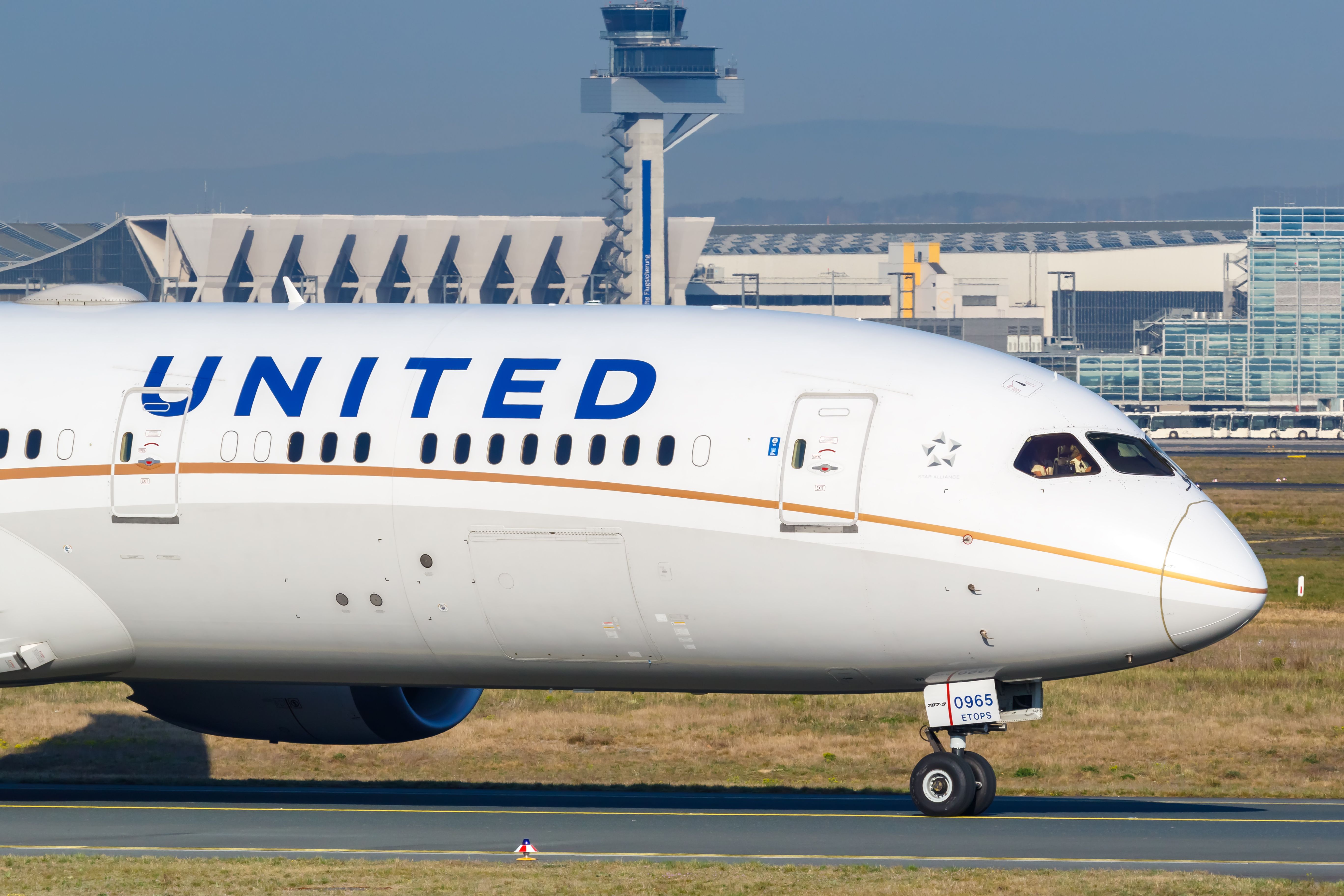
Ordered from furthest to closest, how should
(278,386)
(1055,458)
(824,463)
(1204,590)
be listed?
(278,386) → (824,463) → (1055,458) → (1204,590)

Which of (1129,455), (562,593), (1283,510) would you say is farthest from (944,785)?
(1283,510)

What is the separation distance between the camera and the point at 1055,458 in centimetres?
2144

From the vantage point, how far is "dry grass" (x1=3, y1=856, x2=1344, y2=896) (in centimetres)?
1864

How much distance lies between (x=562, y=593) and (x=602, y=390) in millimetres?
2470

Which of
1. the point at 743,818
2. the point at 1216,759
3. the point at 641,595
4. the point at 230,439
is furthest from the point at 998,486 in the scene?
the point at 1216,759

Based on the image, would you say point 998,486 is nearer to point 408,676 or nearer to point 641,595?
point 641,595

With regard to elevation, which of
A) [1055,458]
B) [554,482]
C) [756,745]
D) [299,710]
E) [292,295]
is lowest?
[756,745]

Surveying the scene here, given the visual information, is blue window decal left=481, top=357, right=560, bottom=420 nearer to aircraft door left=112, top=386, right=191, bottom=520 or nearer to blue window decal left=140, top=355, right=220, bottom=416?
blue window decal left=140, top=355, right=220, bottom=416

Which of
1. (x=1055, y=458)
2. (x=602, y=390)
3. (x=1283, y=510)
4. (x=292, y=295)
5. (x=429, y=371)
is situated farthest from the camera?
(x=1283, y=510)

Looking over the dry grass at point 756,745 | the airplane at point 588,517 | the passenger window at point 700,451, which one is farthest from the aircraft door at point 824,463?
the dry grass at point 756,745

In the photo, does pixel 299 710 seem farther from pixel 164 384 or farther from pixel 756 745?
pixel 756 745

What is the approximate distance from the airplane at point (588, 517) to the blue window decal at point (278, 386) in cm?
4

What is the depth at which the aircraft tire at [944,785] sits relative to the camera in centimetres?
2230

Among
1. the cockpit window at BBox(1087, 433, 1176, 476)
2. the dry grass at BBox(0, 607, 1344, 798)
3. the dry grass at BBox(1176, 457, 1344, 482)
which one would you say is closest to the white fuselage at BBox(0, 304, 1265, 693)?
the cockpit window at BBox(1087, 433, 1176, 476)
